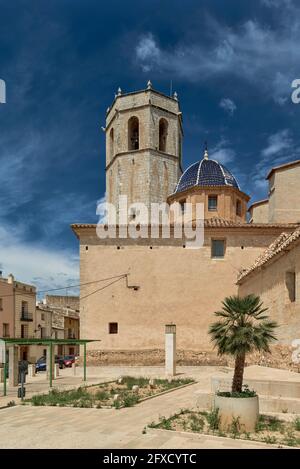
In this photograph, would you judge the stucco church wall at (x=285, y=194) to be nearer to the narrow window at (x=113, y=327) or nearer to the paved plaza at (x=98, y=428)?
the narrow window at (x=113, y=327)

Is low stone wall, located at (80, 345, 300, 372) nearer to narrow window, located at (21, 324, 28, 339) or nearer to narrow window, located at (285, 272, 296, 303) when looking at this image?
narrow window, located at (285, 272, 296, 303)

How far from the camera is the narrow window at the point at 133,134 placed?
3073 cm

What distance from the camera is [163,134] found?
1245 inches

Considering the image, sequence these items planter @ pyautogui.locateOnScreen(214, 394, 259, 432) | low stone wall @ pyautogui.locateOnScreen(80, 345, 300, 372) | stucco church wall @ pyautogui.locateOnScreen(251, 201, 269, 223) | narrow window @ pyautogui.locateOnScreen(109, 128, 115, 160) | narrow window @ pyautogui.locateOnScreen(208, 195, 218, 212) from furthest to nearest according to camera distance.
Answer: narrow window @ pyautogui.locateOnScreen(109, 128, 115, 160), stucco church wall @ pyautogui.locateOnScreen(251, 201, 269, 223), narrow window @ pyautogui.locateOnScreen(208, 195, 218, 212), low stone wall @ pyautogui.locateOnScreen(80, 345, 300, 372), planter @ pyautogui.locateOnScreen(214, 394, 259, 432)

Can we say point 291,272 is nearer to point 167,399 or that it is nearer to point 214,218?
point 167,399

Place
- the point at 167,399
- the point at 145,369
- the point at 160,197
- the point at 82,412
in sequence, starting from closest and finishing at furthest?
the point at 82,412 < the point at 167,399 < the point at 145,369 < the point at 160,197

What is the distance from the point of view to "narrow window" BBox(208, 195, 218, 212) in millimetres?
25625

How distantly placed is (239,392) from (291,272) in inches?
235

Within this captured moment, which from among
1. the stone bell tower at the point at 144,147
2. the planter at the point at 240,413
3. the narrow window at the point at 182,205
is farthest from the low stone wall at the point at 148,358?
the planter at the point at 240,413

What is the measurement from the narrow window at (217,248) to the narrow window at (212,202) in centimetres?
330

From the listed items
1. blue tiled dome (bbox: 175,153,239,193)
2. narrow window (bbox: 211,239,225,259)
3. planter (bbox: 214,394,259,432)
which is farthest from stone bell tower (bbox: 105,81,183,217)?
planter (bbox: 214,394,259,432)

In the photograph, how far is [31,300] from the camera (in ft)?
126
